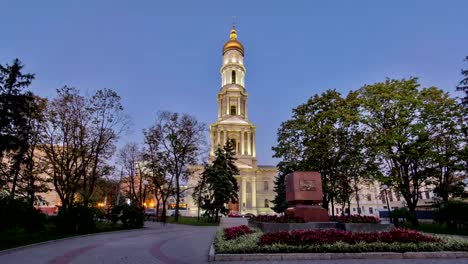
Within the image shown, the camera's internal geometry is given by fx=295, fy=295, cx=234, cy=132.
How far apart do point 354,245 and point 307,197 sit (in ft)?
19.1

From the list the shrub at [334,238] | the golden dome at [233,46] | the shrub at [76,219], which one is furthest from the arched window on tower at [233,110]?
the shrub at [334,238]

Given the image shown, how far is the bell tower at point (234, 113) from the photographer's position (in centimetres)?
6178

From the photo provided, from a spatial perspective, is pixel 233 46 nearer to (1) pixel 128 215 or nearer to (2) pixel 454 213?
(1) pixel 128 215

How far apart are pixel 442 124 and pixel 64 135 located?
3016 centimetres

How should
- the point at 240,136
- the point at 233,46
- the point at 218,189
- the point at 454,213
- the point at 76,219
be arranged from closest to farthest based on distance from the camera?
the point at 76,219 < the point at 454,213 < the point at 218,189 < the point at 240,136 < the point at 233,46

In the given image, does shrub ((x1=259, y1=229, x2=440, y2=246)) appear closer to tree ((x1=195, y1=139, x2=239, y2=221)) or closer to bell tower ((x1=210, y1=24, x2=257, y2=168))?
tree ((x1=195, y1=139, x2=239, y2=221))

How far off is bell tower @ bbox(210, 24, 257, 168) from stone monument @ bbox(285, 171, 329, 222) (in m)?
44.4

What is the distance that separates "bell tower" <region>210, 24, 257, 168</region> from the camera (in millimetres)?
61781

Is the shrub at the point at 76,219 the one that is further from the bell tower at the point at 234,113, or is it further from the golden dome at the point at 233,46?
the golden dome at the point at 233,46

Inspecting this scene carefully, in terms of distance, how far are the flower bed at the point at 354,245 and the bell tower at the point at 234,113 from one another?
4997 cm

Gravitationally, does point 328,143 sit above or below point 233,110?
below

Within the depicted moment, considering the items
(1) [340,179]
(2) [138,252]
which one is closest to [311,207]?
(2) [138,252]

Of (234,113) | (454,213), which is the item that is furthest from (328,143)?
(234,113)

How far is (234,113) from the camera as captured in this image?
219 feet
